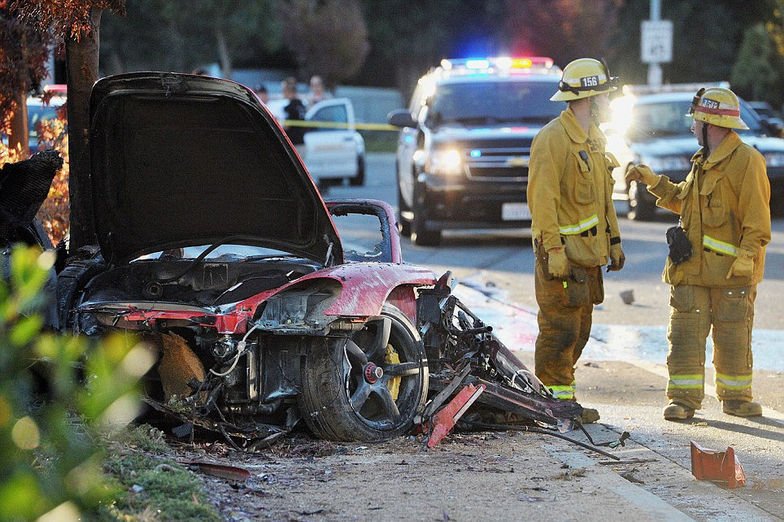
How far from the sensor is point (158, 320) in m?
5.29

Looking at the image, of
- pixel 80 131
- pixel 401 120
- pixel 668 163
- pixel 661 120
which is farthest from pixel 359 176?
pixel 80 131

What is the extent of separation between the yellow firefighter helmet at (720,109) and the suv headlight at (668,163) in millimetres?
10744

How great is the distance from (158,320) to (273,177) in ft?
3.30

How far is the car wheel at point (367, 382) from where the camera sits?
5520 mm

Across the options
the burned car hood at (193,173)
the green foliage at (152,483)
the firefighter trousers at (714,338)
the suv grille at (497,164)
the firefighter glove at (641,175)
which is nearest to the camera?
the green foliage at (152,483)

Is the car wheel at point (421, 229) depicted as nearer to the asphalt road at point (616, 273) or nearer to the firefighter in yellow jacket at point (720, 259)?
the asphalt road at point (616, 273)

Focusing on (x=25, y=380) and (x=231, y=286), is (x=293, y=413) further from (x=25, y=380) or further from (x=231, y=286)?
(x=25, y=380)

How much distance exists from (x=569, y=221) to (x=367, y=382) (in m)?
1.82

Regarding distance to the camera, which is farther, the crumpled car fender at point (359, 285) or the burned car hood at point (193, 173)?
the burned car hood at point (193, 173)

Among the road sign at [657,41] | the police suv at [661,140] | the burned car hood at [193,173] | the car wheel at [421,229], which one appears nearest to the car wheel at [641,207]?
the police suv at [661,140]

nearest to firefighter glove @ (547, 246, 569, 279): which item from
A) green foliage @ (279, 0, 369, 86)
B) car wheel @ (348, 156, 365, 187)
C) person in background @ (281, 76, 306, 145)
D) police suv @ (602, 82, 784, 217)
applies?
police suv @ (602, 82, 784, 217)

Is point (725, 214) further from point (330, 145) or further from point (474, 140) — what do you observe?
point (330, 145)

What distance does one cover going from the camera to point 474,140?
1545cm

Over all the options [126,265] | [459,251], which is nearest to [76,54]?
[126,265]
